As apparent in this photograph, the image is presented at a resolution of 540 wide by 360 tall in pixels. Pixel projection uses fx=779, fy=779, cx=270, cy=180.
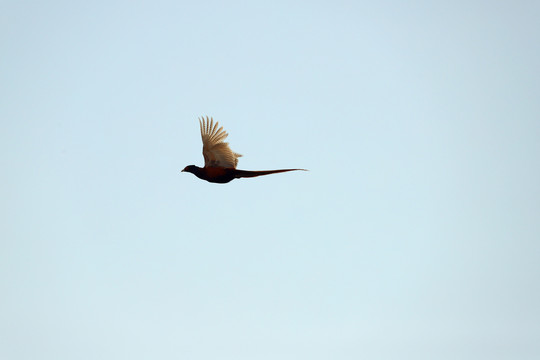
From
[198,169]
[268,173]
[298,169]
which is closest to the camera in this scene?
[298,169]

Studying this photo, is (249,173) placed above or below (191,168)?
below

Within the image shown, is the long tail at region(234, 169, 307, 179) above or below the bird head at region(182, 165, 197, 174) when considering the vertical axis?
below

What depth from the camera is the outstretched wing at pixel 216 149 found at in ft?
108

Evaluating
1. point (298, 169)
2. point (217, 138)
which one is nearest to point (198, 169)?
point (217, 138)

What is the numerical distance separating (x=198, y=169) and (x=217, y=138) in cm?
155

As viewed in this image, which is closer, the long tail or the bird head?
the long tail

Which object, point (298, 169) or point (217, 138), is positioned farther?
point (217, 138)

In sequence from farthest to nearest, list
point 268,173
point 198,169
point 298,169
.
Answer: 1. point 198,169
2. point 268,173
3. point 298,169

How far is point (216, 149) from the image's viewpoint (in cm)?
3288

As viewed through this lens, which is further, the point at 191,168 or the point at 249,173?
the point at 191,168

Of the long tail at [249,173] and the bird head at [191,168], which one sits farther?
the bird head at [191,168]

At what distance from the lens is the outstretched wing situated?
3281cm

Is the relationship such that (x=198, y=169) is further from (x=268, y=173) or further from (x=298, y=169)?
(x=298, y=169)

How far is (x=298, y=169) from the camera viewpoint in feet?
90.3
